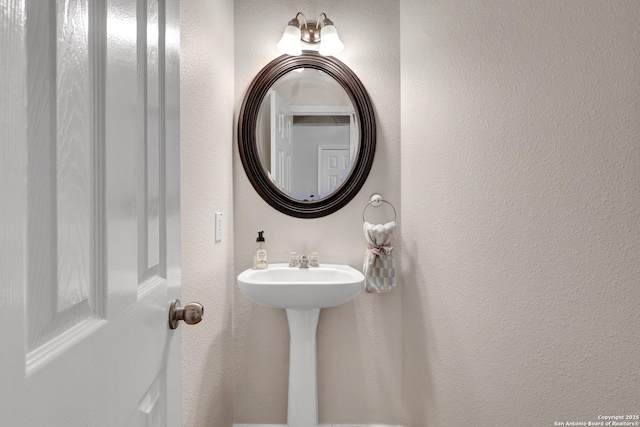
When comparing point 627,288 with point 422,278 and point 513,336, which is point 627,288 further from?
point 422,278

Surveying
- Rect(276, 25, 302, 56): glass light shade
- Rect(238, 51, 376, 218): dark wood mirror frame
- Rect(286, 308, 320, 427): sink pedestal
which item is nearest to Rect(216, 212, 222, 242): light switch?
Rect(238, 51, 376, 218): dark wood mirror frame

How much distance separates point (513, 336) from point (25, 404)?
4.00 ft

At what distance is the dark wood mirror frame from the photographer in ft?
6.33

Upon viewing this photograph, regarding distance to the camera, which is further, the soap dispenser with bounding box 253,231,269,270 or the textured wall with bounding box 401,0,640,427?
the soap dispenser with bounding box 253,231,269,270

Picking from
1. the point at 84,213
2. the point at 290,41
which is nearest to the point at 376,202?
the point at 290,41

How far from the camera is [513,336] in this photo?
118cm

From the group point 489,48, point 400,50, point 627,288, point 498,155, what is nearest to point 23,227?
point 627,288

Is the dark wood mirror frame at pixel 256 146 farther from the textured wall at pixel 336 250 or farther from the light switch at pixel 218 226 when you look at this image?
the light switch at pixel 218 226

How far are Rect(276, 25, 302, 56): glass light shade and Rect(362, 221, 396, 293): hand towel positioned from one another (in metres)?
0.96

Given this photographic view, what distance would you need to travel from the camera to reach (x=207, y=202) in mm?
1537

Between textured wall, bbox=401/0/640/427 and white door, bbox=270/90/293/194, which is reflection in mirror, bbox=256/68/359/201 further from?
textured wall, bbox=401/0/640/427

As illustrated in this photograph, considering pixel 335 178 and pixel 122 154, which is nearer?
pixel 122 154

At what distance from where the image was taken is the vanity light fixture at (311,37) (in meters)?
1.83

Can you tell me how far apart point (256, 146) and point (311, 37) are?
0.62 meters
